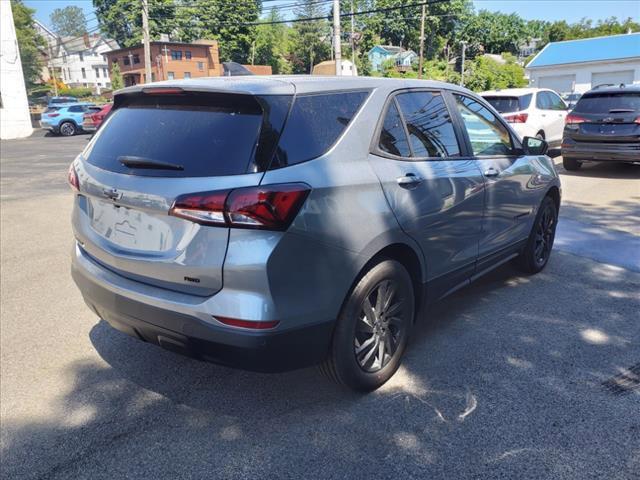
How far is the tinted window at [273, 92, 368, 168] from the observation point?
8.56 ft

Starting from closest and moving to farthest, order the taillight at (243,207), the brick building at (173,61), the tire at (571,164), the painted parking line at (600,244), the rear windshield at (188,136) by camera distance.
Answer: the taillight at (243,207)
the rear windshield at (188,136)
the painted parking line at (600,244)
the tire at (571,164)
the brick building at (173,61)

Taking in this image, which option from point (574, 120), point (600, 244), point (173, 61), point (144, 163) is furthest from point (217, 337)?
point (173, 61)

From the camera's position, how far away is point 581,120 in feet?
34.4

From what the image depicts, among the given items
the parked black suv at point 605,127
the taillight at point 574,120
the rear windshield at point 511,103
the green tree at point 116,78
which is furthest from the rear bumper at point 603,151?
the green tree at point 116,78

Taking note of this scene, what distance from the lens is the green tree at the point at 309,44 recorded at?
79562 millimetres

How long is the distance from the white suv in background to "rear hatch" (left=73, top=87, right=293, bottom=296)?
1036 cm

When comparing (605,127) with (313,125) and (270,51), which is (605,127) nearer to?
(313,125)

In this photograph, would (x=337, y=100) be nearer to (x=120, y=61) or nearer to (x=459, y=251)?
(x=459, y=251)

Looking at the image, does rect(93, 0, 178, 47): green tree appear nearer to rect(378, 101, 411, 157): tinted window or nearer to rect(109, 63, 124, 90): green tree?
rect(109, 63, 124, 90): green tree

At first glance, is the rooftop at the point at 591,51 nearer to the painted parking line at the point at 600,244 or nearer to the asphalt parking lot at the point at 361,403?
the painted parking line at the point at 600,244

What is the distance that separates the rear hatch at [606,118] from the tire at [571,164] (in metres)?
0.58

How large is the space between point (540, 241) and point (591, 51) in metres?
40.6

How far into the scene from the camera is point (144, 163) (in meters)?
2.72

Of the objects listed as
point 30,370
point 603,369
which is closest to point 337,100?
point 603,369
